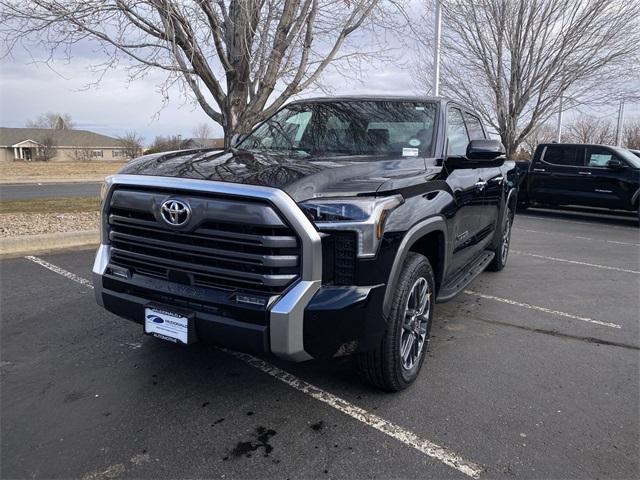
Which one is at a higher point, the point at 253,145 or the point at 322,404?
the point at 253,145

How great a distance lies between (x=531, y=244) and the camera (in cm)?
866

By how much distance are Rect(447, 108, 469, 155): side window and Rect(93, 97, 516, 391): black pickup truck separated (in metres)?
0.63

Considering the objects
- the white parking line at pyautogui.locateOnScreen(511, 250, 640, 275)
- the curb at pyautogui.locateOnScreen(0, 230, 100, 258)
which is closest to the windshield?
the curb at pyautogui.locateOnScreen(0, 230, 100, 258)

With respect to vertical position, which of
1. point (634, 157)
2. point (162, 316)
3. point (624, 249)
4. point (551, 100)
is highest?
point (551, 100)

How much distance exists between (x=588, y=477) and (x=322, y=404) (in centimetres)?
141

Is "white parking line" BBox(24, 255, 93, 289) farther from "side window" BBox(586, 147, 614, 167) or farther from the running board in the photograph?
"side window" BBox(586, 147, 614, 167)

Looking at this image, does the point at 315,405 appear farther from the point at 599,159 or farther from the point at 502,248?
the point at 599,159

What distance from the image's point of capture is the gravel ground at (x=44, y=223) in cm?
727

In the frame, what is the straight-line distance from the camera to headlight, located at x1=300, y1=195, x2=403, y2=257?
255 centimetres

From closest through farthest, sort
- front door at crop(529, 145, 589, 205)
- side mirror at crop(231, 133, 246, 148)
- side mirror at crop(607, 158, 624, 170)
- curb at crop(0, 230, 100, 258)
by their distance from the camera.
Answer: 1. side mirror at crop(231, 133, 246, 148)
2. curb at crop(0, 230, 100, 258)
3. side mirror at crop(607, 158, 624, 170)
4. front door at crop(529, 145, 589, 205)

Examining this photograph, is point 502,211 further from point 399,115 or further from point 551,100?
point 551,100

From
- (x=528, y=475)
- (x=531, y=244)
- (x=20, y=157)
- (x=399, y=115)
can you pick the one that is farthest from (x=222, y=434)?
(x=20, y=157)

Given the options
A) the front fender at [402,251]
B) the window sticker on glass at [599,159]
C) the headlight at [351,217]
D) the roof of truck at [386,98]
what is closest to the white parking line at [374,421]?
the front fender at [402,251]

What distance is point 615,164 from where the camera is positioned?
11516mm
